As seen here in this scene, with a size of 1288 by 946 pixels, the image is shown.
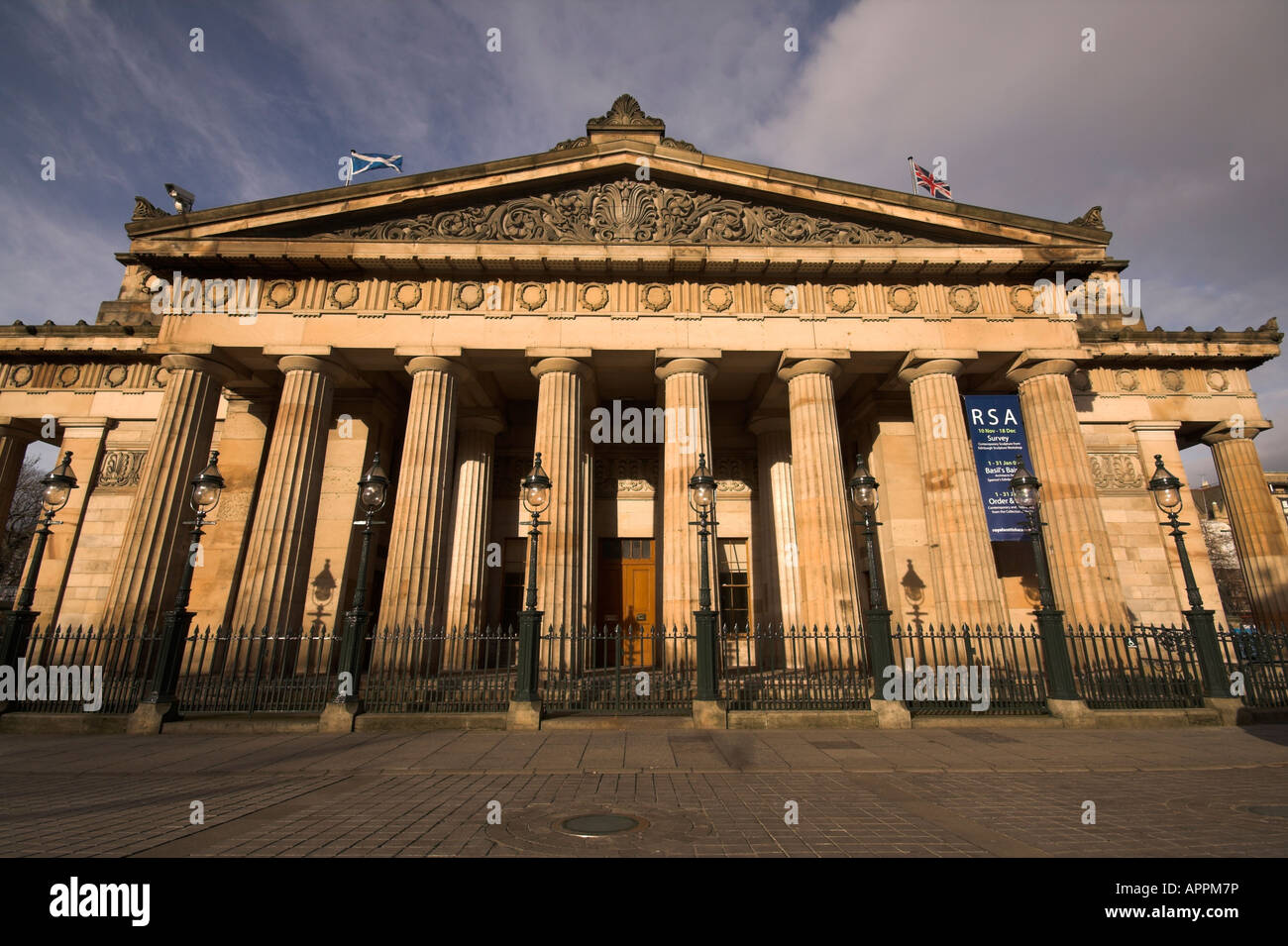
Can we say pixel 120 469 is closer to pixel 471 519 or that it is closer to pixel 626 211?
pixel 471 519

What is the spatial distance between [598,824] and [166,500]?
14.9m

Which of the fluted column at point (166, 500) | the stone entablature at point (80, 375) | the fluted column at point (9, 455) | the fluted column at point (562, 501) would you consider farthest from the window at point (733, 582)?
the fluted column at point (9, 455)

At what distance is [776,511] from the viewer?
18.5 meters

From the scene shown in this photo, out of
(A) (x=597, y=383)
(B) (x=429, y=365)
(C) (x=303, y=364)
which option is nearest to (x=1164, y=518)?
(A) (x=597, y=383)

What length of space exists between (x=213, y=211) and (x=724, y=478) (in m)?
17.2

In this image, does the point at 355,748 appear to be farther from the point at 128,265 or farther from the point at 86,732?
the point at 128,265

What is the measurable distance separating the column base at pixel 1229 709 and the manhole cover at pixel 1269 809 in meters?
6.44

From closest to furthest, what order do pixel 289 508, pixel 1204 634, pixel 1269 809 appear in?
pixel 1269 809 < pixel 1204 634 < pixel 289 508

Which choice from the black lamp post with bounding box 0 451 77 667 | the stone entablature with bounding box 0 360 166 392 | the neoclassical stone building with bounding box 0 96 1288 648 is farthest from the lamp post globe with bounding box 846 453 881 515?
the stone entablature with bounding box 0 360 166 392

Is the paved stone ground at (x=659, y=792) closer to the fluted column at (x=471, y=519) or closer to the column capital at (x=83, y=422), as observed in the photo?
the fluted column at (x=471, y=519)

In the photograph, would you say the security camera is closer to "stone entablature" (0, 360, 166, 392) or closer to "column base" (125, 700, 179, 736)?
"stone entablature" (0, 360, 166, 392)

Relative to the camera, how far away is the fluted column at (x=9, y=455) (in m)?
18.9

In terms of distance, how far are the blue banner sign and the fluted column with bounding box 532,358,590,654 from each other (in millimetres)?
10700
